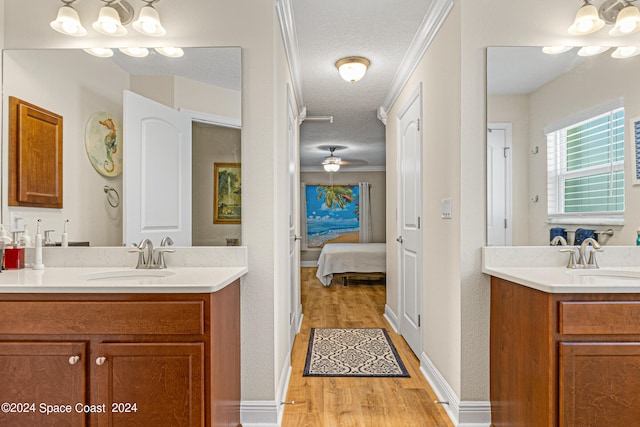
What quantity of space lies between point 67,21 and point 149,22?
0.42 meters

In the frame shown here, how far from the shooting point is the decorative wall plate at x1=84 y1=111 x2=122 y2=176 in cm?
207

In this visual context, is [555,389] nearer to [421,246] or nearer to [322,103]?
[421,246]

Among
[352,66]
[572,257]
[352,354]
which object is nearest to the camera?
[572,257]

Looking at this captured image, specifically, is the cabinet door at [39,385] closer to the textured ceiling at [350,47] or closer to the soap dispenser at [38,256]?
the soap dispenser at [38,256]

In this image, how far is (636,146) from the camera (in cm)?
203

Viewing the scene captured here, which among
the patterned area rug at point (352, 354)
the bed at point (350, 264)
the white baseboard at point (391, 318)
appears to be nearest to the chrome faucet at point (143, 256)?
the patterned area rug at point (352, 354)

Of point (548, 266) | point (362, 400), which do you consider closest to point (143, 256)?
point (362, 400)

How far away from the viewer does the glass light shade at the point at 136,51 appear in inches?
82.6

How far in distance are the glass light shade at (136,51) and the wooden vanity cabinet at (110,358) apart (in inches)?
51.7

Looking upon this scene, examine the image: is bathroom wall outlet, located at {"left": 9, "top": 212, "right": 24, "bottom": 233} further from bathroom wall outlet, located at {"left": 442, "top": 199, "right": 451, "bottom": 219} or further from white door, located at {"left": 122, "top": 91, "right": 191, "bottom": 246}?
bathroom wall outlet, located at {"left": 442, "top": 199, "right": 451, "bottom": 219}

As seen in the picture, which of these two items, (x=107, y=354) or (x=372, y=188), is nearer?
(x=107, y=354)

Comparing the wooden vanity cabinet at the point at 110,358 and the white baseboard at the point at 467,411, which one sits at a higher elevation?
the wooden vanity cabinet at the point at 110,358

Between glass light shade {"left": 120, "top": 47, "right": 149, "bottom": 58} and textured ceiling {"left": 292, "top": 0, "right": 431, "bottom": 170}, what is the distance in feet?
2.93

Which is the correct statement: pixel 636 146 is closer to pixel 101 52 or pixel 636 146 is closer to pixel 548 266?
pixel 548 266
